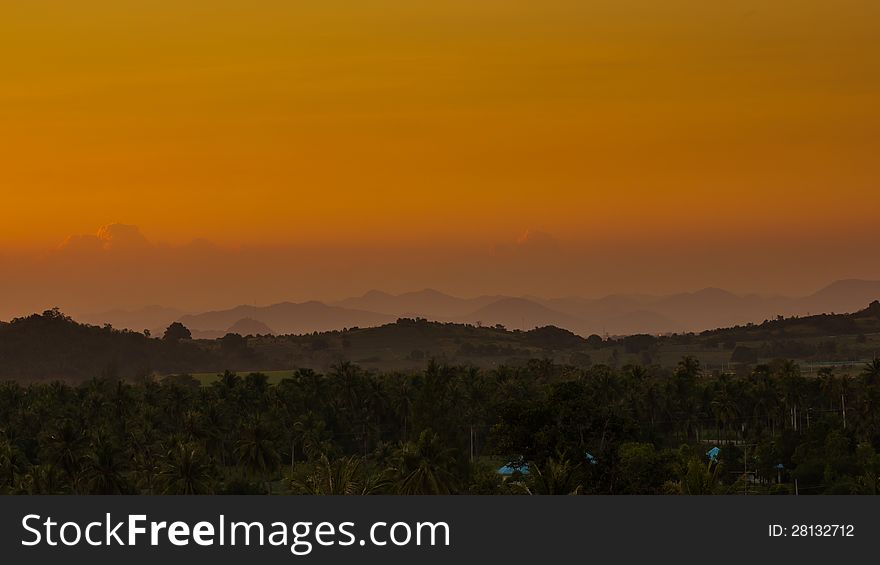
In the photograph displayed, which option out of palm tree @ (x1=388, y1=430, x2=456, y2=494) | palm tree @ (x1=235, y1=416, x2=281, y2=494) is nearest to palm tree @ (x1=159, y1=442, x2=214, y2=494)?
palm tree @ (x1=388, y1=430, x2=456, y2=494)

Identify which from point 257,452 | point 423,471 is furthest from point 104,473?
point 423,471

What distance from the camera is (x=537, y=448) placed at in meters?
127

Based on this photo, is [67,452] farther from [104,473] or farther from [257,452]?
[257,452]

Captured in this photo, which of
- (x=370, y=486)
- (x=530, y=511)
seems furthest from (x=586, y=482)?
(x=530, y=511)

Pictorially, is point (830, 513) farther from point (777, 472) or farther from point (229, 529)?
point (777, 472)

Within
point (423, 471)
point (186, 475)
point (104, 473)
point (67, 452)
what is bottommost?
point (423, 471)

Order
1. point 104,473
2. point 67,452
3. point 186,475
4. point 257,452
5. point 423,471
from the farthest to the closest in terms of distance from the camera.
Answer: point 257,452
point 67,452
point 104,473
point 186,475
point 423,471

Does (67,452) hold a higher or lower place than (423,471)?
higher

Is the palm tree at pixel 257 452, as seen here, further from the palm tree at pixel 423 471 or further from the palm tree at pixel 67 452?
the palm tree at pixel 423 471

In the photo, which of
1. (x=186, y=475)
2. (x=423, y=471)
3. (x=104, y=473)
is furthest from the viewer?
(x=104, y=473)

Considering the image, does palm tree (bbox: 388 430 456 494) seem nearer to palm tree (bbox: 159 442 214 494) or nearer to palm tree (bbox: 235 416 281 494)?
palm tree (bbox: 159 442 214 494)

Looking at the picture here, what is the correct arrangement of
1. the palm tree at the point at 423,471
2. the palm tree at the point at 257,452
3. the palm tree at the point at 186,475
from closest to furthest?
the palm tree at the point at 423,471 → the palm tree at the point at 186,475 → the palm tree at the point at 257,452

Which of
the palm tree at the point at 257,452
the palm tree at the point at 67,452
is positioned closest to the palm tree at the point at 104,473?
the palm tree at the point at 67,452

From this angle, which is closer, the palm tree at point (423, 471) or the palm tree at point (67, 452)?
the palm tree at point (423, 471)
